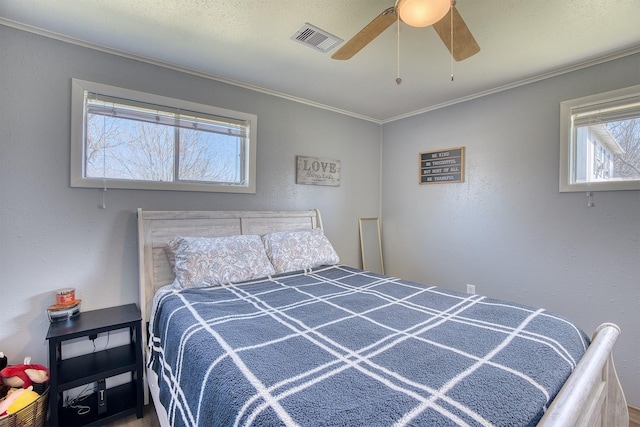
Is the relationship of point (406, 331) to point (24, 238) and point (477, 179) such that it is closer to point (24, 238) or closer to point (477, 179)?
point (477, 179)

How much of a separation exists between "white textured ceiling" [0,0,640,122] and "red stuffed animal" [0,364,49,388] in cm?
209

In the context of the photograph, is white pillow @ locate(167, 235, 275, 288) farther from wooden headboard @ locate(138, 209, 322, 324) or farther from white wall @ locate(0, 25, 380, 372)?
white wall @ locate(0, 25, 380, 372)

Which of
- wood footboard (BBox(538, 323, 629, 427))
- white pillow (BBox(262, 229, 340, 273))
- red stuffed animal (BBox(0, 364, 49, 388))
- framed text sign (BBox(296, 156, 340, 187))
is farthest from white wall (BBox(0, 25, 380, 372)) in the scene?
wood footboard (BBox(538, 323, 629, 427))

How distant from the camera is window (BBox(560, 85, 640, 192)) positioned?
2131 mm

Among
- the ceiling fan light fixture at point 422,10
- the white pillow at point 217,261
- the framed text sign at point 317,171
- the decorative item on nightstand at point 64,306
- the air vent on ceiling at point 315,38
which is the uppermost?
the air vent on ceiling at point 315,38

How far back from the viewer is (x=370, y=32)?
151cm

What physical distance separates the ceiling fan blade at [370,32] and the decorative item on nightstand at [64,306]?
2298mm

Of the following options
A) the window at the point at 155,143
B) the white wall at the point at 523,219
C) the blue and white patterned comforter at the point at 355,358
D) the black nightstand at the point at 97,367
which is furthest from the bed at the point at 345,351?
the white wall at the point at 523,219

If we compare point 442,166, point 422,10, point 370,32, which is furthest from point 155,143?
point 442,166

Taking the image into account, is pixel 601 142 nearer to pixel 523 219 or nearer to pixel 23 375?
pixel 523 219

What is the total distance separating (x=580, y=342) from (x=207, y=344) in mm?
1648

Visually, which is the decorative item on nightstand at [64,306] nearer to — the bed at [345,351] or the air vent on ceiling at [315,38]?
the bed at [345,351]

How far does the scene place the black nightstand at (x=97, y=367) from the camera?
1667 mm

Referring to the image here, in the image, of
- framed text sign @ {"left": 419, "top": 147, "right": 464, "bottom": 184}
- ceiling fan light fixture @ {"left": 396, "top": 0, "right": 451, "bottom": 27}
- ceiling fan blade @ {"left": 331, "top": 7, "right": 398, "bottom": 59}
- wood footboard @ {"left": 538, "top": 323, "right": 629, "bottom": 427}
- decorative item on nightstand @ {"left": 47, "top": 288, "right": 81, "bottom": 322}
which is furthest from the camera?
framed text sign @ {"left": 419, "top": 147, "right": 464, "bottom": 184}
